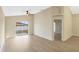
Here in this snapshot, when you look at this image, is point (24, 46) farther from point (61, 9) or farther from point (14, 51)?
point (61, 9)

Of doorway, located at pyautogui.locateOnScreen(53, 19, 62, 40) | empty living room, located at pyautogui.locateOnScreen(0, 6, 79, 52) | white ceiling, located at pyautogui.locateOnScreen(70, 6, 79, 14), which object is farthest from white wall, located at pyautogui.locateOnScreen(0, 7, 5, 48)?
white ceiling, located at pyautogui.locateOnScreen(70, 6, 79, 14)

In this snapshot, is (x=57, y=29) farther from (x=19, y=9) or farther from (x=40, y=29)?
(x=19, y=9)

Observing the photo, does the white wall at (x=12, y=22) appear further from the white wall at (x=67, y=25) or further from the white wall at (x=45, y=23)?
the white wall at (x=67, y=25)

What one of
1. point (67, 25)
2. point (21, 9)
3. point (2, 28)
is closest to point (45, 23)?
point (67, 25)

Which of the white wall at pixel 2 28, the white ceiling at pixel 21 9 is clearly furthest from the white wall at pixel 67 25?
the white wall at pixel 2 28

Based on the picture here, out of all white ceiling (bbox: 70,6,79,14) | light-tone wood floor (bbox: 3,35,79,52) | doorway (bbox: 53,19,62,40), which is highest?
white ceiling (bbox: 70,6,79,14)

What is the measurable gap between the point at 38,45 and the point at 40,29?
32cm

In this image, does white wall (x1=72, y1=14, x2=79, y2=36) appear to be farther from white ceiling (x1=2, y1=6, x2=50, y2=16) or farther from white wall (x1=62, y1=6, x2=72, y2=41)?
white ceiling (x1=2, y1=6, x2=50, y2=16)

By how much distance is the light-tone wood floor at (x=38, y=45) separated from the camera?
2020mm

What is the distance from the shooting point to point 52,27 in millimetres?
2100

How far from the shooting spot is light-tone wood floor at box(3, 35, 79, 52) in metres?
2.02

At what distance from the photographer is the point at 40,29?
2172 mm
